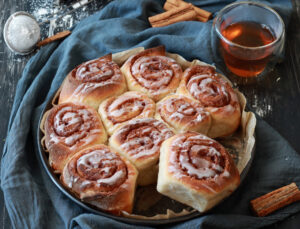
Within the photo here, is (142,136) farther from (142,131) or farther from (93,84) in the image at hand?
(93,84)

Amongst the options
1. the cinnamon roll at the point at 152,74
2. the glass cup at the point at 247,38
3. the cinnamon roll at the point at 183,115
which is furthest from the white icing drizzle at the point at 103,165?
the glass cup at the point at 247,38

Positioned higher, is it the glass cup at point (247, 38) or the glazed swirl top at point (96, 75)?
the glazed swirl top at point (96, 75)

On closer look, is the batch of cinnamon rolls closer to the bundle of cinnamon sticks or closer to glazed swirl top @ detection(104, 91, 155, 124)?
glazed swirl top @ detection(104, 91, 155, 124)

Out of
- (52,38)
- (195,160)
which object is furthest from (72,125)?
(52,38)

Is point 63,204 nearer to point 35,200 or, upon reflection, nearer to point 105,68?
point 35,200

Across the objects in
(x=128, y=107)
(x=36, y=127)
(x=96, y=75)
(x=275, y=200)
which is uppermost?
(x=96, y=75)

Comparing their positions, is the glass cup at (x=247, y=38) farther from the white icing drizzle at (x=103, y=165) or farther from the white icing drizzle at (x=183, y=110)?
the white icing drizzle at (x=103, y=165)
